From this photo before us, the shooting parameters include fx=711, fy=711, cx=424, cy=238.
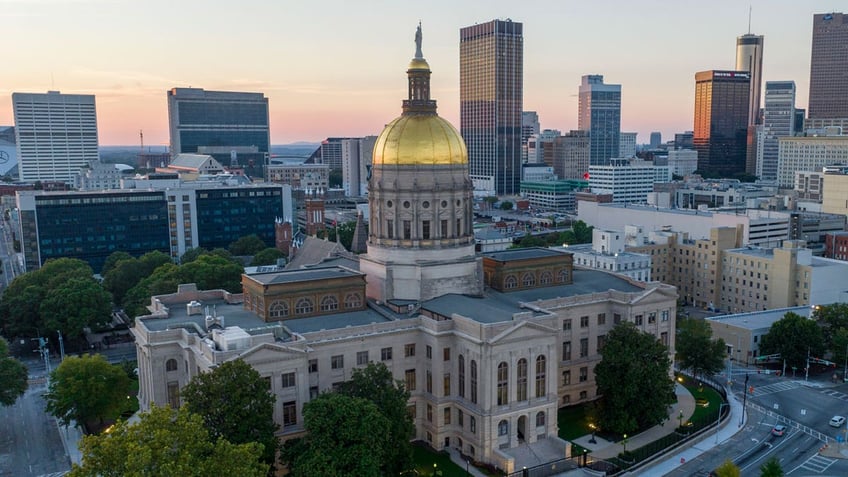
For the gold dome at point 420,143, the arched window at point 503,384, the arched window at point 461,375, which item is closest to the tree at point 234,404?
the arched window at point 461,375

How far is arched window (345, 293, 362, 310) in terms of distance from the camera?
272 feet

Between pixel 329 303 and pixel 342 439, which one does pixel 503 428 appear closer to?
pixel 342 439

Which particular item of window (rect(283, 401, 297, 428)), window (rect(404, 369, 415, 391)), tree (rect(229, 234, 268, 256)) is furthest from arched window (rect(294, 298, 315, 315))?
tree (rect(229, 234, 268, 256))

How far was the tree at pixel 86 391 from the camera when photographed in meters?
79.8

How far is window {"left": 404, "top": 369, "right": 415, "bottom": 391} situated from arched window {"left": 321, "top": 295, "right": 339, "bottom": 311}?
437 inches

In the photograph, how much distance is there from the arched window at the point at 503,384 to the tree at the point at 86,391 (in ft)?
144

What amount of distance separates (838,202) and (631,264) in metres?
96.9

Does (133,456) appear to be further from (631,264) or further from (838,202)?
(838,202)

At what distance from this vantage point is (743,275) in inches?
5354

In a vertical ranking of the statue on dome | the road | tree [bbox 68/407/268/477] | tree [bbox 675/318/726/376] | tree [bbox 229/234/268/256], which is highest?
the statue on dome

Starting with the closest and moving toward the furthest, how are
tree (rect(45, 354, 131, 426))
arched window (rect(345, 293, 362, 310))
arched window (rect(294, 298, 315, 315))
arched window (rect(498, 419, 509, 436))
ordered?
arched window (rect(498, 419, 509, 436)), tree (rect(45, 354, 131, 426)), arched window (rect(294, 298, 315, 315)), arched window (rect(345, 293, 362, 310))

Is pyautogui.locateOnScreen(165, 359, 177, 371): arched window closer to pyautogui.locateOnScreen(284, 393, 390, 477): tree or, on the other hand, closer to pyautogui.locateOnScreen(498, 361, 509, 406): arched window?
pyautogui.locateOnScreen(284, 393, 390, 477): tree

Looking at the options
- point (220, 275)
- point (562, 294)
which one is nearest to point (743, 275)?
point (562, 294)

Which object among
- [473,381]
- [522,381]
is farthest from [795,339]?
[473,381]
